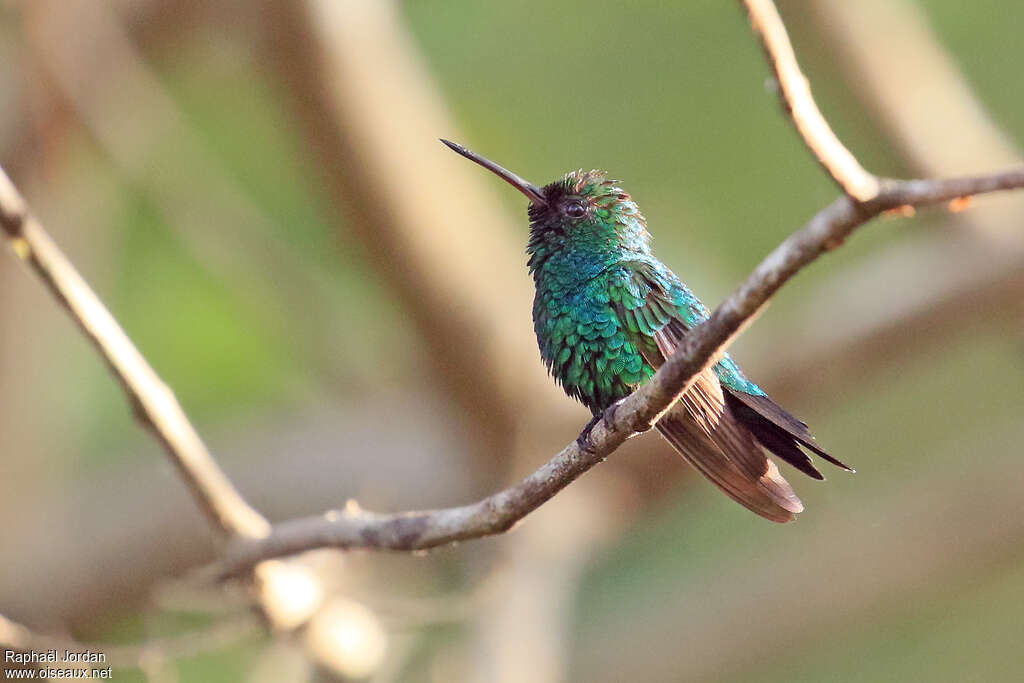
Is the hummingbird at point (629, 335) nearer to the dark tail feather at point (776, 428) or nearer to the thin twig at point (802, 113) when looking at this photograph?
the dark tail feather at point (776, 428)

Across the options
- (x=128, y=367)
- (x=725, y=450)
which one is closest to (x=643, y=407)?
(x=725, y=450)

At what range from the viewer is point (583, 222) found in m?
3.67

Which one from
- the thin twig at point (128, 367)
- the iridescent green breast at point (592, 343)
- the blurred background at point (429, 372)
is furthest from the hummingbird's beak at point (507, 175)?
the blurred background at point (429, 372)

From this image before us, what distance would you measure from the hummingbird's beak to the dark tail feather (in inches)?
33.6

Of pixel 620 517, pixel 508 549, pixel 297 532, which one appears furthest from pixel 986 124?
pixel 297 532

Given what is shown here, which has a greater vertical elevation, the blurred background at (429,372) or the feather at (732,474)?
the blurred background at (429,372)

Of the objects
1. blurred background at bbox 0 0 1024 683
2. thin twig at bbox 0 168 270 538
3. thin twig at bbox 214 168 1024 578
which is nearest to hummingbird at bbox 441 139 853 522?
thin twig at bbox 214 168 1024 578

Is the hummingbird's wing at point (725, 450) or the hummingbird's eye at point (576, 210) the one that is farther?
the hummingbird's eye at point (576, 210)

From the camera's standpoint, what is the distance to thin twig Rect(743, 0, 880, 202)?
1782mm

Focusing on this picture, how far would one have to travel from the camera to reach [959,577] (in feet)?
23.2

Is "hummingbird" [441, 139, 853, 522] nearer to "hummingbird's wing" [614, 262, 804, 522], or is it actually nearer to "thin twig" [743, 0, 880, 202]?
"hummingbird's wing" [614, 262, 804, 522]

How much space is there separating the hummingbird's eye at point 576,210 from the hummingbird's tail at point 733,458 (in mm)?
872

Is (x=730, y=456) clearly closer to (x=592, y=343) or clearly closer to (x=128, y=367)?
(x=592, y=343)

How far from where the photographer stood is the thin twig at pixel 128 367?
3.00 meters
